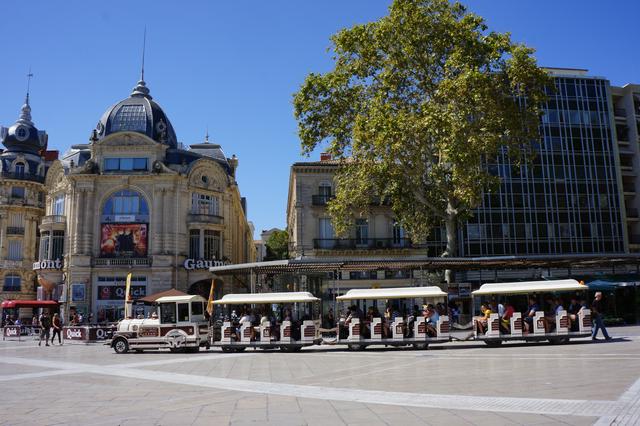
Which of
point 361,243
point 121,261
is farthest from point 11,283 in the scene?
point 361,243

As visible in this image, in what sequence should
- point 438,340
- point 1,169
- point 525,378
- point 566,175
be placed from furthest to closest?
1. point 1,169
2. point 566,175
3. point 438,340
4. point 525,378

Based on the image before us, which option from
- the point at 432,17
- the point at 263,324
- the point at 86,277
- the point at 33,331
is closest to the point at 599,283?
the point at 432,17

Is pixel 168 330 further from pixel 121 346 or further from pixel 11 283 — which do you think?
pixel 11 283

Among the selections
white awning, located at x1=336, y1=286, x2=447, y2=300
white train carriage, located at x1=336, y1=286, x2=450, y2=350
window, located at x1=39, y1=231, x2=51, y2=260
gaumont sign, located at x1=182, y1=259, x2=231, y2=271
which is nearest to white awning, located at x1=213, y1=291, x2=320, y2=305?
white awning, located at x1=336, y1=286, x2=447, y2=300

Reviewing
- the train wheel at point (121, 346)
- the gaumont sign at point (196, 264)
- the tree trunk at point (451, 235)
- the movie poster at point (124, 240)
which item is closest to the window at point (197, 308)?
the train wheel at point (121, 346)

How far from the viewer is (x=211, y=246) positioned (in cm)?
5069

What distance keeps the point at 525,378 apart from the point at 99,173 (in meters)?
43.4

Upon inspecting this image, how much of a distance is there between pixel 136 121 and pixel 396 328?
119ft

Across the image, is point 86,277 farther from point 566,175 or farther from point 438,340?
point 566,175

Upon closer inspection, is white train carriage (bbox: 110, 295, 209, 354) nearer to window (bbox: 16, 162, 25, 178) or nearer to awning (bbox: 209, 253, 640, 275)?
awning (bbox: 209, 253, 640, 275)

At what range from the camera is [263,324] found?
24.1 meters

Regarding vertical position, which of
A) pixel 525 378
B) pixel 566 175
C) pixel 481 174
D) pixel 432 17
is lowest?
pixel 525 378

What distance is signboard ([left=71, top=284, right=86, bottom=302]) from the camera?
152 feet

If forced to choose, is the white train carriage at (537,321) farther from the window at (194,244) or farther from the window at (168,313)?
the window at (194,244)
